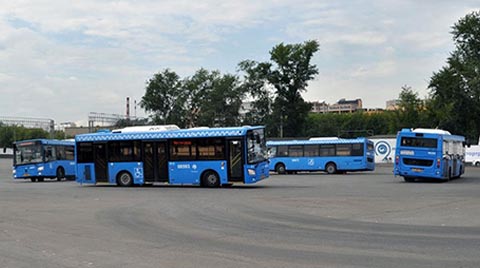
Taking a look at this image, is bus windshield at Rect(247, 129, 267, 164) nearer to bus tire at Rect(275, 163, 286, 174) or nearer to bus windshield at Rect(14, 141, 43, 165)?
bus windshield at Rect(14, 141, 43, 165)

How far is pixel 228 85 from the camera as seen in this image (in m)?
99.3

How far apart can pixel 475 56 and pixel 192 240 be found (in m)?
65.4

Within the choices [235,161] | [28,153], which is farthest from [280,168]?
[235,161]

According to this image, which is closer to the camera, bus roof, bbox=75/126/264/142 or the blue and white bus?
bus roof, bbox=75/126/264/142

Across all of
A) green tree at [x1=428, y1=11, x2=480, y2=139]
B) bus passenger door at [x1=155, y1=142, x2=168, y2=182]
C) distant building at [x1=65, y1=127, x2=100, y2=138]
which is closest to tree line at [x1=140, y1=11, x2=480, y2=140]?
green tree at [x1=428, y1=11, x2=480, y2=139]

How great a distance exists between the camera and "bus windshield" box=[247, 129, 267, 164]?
29375 mm

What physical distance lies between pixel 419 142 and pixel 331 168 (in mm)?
15707

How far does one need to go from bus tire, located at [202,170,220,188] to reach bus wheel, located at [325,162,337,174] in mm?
20631

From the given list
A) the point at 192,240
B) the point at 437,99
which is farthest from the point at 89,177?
the point at 437,99

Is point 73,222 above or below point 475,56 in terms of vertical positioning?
below

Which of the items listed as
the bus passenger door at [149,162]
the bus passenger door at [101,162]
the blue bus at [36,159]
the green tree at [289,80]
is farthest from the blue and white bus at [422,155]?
the green tree at [289,80]

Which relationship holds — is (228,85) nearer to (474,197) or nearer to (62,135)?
(62,135)

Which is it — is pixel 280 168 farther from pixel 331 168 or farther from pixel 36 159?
pixel 36 159

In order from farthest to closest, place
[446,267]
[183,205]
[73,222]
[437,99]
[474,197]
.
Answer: [437,99]
[474,197]
[183,205]
[73,222]
[446,267]
